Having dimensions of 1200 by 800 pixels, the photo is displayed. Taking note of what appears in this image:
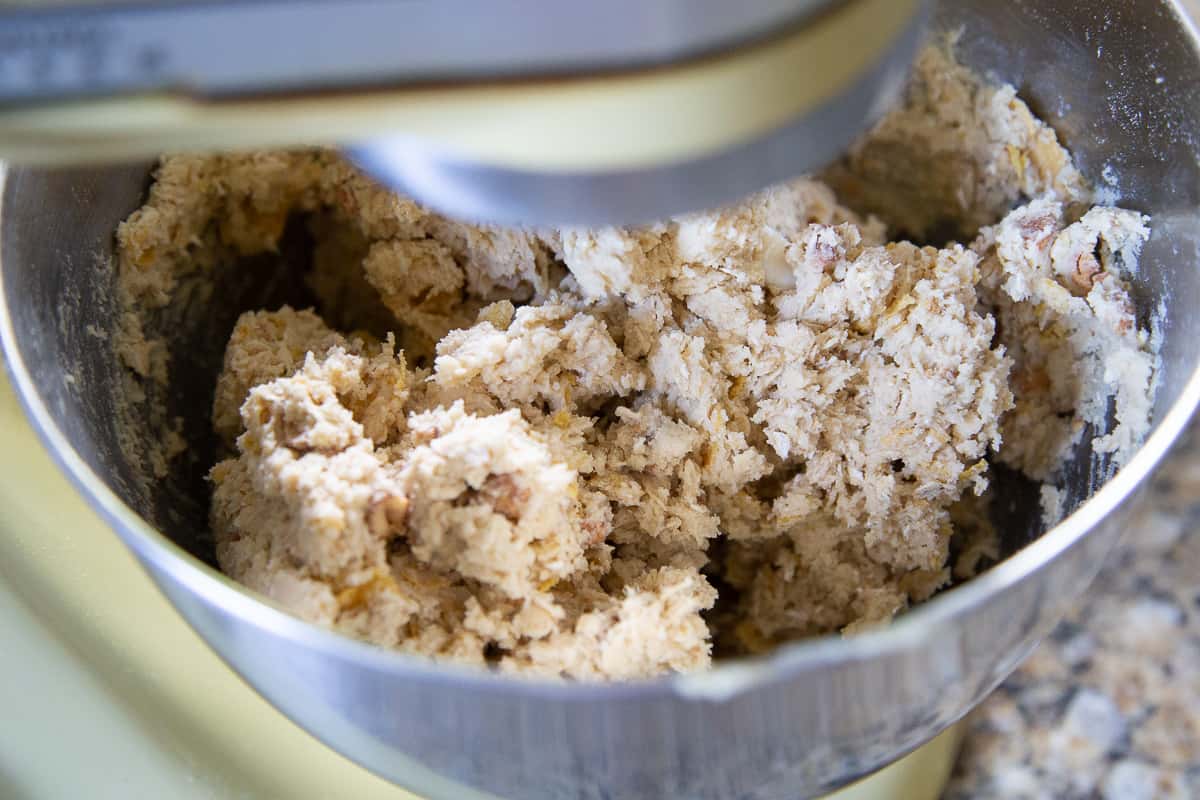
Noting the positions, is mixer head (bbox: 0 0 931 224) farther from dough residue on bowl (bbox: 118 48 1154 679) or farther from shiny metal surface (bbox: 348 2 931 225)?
dough residue on bowl (bbox: 118 48 1154 679)

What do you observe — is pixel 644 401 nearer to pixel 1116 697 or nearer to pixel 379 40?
pixel 379 40

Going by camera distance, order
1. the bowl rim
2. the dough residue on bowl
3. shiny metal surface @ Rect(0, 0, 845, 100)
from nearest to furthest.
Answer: shiny metal surface @ Rect(0, 0, 845, 100)
the bowl rim
the dough residue on bowl

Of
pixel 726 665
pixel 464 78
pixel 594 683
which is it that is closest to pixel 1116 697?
pixel 726 665

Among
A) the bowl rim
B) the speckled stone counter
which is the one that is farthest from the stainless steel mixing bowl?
the speckled stone counter

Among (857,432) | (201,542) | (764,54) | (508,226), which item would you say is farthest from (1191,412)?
(201,542)

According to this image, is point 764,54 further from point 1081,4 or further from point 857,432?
point 1081,4

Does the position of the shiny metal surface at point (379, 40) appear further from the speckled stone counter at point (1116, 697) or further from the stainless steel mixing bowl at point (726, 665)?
the speckled stone counter at point (1116, 697)

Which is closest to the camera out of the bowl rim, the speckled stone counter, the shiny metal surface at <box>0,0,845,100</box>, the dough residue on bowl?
the shiny metal surface at <box>0,0,845,100</box>
